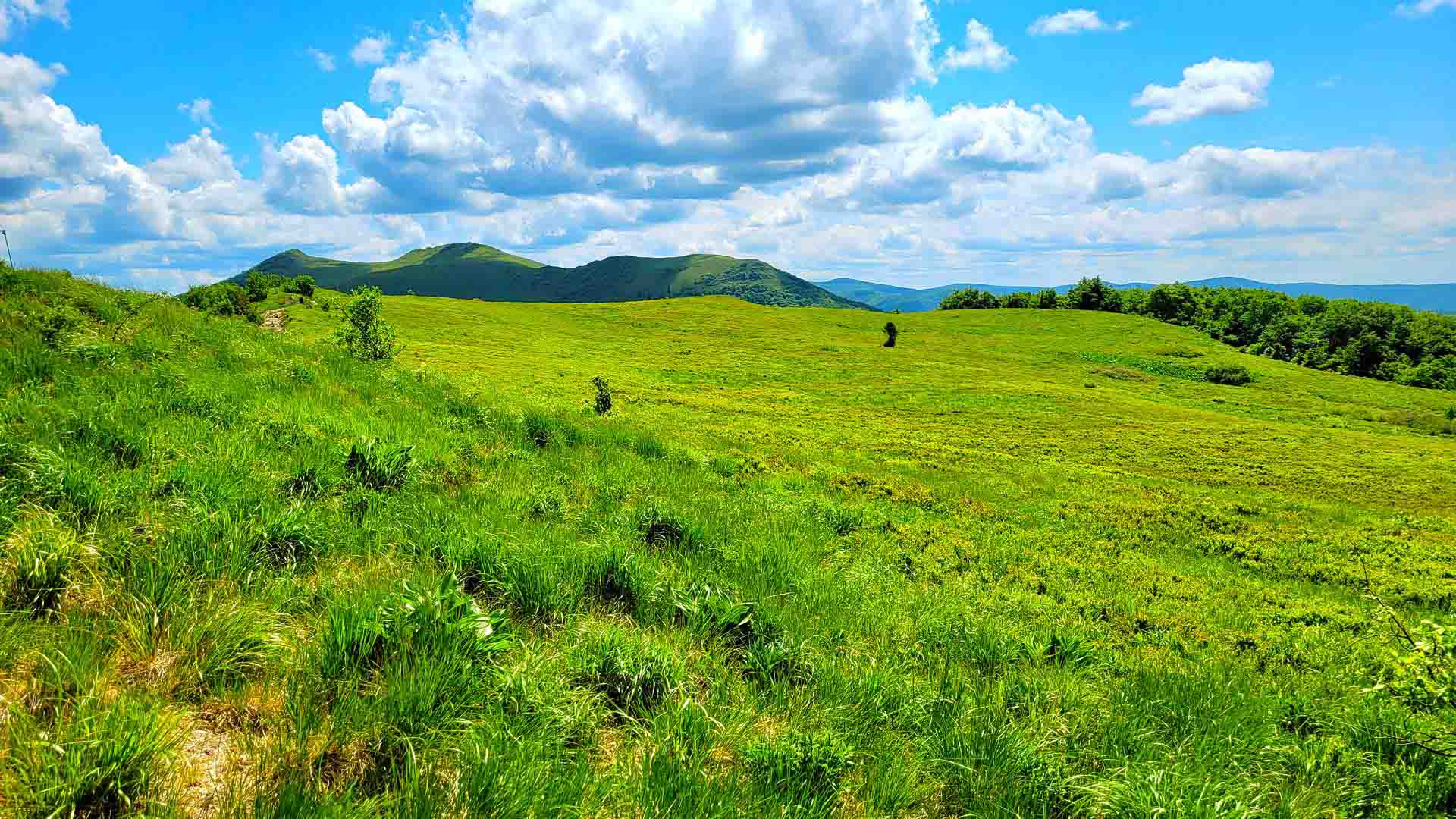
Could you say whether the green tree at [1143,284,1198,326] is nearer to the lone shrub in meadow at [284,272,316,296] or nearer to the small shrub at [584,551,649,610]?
the lone shrub in meadow at [284,272,316,296]

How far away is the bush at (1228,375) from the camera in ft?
225

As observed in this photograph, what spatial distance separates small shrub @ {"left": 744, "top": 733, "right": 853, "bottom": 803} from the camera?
12.1ft

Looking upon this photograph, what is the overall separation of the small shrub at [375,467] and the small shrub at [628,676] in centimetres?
434

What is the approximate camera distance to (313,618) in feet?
14.5

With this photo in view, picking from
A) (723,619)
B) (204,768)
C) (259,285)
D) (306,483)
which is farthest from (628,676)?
(259,285)

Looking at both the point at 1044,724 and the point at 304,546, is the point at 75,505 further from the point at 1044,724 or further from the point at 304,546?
the point at 1044,724

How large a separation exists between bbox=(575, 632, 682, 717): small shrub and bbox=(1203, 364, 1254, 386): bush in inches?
3309

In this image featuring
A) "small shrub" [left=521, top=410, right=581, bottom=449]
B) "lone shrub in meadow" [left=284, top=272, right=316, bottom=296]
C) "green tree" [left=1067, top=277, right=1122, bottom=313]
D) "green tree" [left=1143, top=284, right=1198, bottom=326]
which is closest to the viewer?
"small shrub" [left=521, top=410, right=581, bottom=449]

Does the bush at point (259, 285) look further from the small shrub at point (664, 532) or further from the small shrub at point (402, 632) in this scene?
the small shrub at point (402, 632)

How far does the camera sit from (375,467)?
7531 mm

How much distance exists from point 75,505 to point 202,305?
34.7 metres

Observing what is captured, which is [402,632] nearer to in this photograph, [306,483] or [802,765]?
[802,765]

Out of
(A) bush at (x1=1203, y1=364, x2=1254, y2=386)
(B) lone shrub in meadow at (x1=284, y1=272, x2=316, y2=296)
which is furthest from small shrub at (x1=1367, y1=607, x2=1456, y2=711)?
(B) lone shrub in meadow at (x1=284, y1=272, x2=316, y2=296)

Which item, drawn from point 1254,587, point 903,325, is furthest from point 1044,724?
point 903,325
